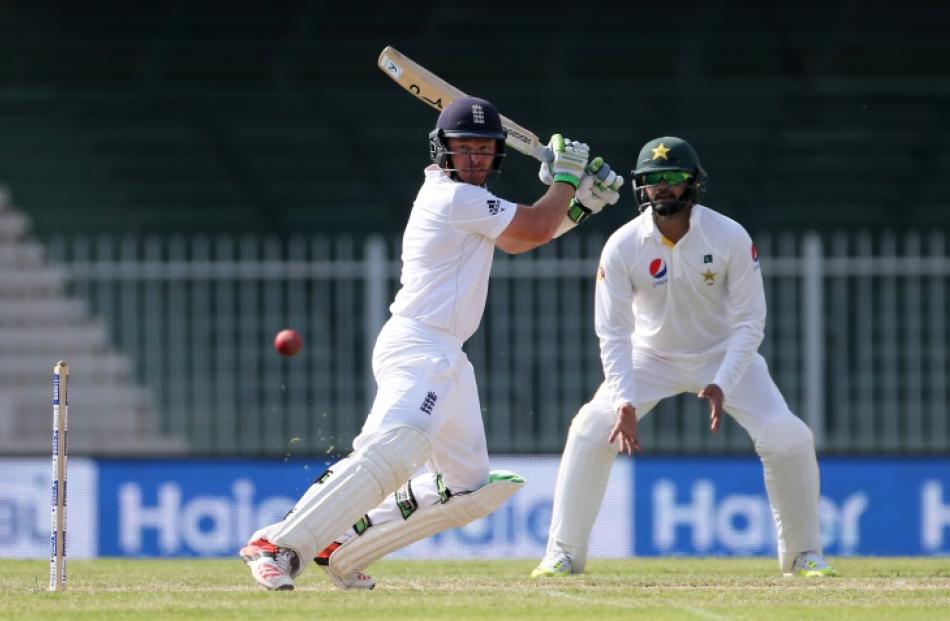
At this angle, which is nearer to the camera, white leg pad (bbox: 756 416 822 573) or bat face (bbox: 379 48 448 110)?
white leg pad (bbox: 756 416 822 573)

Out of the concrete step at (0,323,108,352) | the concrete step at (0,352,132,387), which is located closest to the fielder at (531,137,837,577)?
the concrete step at (0,352,132,387)

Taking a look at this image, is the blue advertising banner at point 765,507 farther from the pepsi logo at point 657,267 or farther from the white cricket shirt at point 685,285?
the pepsi logo at point 657,267

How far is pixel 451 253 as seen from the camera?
21.2 feet

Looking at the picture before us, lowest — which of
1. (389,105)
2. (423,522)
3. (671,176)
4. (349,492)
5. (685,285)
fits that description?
(423,522)

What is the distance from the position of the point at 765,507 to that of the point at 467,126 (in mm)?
4273

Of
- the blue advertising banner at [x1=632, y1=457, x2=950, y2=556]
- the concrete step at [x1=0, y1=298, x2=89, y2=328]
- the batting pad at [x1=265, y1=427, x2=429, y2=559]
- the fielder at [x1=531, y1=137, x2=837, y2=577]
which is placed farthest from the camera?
the concrete step at [x1=0, y1=298, x2=89, y2=328]

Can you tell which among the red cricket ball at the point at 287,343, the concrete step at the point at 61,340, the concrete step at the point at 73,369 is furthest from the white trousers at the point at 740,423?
the concrete step at the point at 61,340

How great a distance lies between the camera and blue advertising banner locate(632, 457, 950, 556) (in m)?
10.1

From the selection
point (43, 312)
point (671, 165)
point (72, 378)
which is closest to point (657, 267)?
point (671, 165)

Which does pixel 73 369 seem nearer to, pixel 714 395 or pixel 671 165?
pixel 671 165

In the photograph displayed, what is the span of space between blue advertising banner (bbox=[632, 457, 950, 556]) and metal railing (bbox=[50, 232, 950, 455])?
62.9 inches

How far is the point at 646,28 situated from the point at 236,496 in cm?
792

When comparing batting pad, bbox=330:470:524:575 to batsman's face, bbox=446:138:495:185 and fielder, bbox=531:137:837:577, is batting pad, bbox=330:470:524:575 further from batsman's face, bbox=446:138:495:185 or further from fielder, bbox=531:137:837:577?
batsman's face, bbox=446:138:495:185

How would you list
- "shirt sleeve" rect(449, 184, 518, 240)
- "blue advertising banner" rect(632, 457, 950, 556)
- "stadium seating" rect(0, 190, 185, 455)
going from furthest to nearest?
1. "stadium seating" rect(0, 190, 185, 455)
2. "blue advertising banner" rect(632, 457, 950, 556)
3. "shirt sleeve" rect(449, 184, 518, 240)
